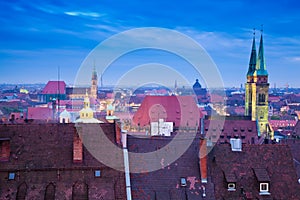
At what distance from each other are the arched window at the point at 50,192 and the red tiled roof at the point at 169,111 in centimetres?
7926

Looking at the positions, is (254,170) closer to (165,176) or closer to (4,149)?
(165,176)

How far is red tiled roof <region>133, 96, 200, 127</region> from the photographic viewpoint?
392 feet

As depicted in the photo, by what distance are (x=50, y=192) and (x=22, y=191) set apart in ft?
7.45

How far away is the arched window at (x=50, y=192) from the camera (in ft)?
124

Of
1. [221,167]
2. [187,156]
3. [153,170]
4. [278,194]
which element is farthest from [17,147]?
[278,194]

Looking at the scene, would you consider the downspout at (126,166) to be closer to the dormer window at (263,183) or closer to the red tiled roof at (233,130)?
the dormer window at (263,183)

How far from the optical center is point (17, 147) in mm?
40781

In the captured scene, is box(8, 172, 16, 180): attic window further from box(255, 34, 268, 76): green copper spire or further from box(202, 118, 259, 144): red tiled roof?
box(255, 34, 268, 76): green copper spire

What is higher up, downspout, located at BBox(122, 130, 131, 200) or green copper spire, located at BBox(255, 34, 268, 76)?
green copper spire, located at BBox(255, 34, 268, 76)

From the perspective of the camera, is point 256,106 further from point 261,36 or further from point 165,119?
point 165,119

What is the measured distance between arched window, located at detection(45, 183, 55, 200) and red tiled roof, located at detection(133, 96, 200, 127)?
260 feet

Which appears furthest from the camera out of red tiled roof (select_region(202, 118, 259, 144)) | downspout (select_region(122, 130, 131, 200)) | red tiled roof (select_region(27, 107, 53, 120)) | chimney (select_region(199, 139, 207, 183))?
red tiled roof (select_region(27, 107, 53, 120))

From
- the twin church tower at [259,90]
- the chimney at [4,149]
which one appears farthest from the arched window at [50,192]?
the twin church tower at [259,90]

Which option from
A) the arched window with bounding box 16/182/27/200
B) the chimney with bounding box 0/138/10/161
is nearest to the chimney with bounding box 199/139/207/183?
the arched window with bounding box 16/182/27/200
